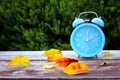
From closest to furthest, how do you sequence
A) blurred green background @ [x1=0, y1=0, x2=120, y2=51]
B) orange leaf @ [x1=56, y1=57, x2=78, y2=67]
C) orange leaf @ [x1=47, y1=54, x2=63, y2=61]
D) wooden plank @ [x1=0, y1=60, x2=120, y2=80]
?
wooden plank @ [x1=0, y1=60, x2=120, y2=80], orange leaf @ [x1=56, y1=57, x2=78, y2=67], orange leaf @ [x1=47, y1=54, x2=63, y2=61], blurred green background @ [x1=0, y1=0, x2=120, y2=51]

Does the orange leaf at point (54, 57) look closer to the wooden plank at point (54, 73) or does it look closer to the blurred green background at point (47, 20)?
the wooden plank at point (54, 73)

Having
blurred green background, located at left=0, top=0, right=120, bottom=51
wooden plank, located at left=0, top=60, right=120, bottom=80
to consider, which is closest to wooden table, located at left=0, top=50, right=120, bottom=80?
wooden plank, located at left=0, top=60, right=120, bottom=80

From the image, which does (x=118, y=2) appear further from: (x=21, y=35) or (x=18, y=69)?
(x=18, y=69)

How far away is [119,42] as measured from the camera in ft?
12.6

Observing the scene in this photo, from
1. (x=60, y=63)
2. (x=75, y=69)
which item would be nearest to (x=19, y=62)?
(x=60, y=63)

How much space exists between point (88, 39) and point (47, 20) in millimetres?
1628

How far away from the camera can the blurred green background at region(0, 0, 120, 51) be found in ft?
11.5

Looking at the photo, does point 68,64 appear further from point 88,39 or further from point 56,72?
point 88,39

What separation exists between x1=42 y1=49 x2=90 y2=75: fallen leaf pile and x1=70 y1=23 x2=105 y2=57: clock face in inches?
4.7

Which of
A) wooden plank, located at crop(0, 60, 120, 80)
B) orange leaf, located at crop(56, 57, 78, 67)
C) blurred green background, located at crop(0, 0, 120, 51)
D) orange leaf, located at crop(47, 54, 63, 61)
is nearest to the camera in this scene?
wooden plank, located at crop(0, 60, 120, 80)

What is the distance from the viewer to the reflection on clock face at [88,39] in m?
1.96

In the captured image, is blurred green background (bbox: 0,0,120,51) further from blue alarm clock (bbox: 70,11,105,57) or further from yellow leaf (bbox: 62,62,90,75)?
yellow leaf (bbox: 62,62,90,75)

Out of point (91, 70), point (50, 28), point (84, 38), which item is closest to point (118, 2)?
point (50, 28)

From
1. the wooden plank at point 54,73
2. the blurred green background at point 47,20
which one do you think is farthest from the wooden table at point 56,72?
the blurred green background at point 47,20
